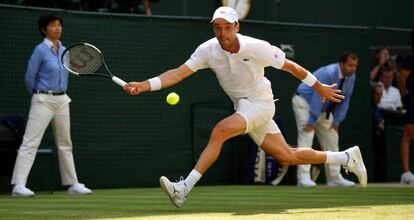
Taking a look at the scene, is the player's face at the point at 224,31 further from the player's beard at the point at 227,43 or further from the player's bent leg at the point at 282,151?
the player's bent leg at the point at 282,151

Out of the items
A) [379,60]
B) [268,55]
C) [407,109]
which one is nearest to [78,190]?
[268,55]

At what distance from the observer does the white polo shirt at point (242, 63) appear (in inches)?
377

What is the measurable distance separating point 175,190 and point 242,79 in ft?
4.31

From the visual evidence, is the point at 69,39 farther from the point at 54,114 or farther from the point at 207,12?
the point at 207,12

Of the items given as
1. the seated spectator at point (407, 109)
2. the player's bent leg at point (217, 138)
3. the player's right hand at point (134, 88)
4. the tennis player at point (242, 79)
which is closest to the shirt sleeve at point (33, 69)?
the tennis player at point (242, 79)

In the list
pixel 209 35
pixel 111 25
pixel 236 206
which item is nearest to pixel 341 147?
pixel 209 35

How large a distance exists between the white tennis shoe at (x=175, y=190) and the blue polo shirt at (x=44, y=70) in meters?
3.59

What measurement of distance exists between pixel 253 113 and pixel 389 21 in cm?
1105

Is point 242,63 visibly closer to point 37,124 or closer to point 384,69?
point 37,124

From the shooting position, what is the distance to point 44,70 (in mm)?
12219

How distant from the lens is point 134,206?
9.90 meters

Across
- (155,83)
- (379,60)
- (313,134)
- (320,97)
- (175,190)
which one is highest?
(155,83)

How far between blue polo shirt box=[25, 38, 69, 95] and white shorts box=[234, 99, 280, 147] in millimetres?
3185

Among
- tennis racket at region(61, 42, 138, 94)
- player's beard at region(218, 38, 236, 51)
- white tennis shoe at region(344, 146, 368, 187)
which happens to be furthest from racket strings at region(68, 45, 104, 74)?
white tennis shoe at region(344, 146, 368, 187)
